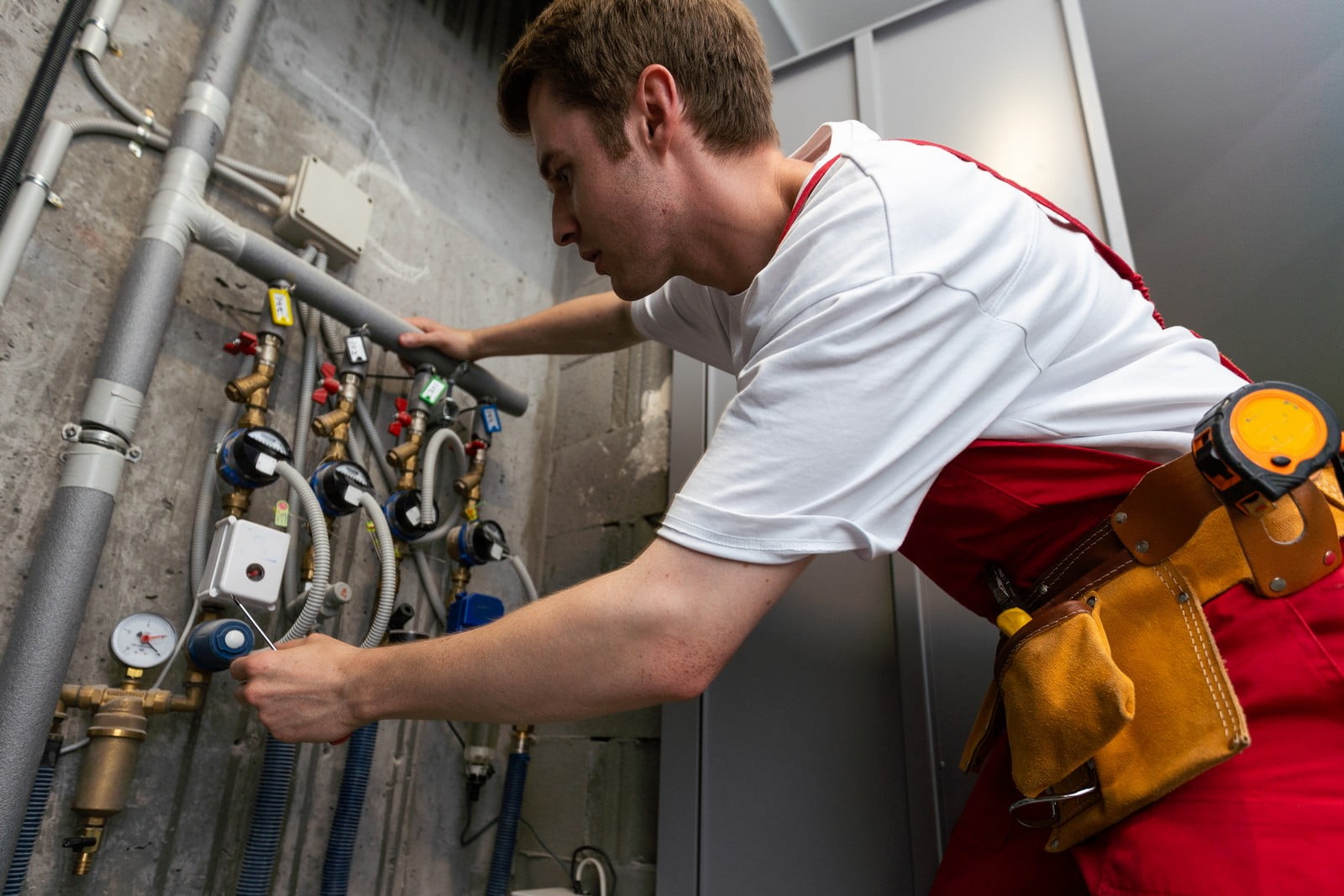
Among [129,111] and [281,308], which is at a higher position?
[129,111]

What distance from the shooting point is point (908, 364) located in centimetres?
59

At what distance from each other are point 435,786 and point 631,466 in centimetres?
67

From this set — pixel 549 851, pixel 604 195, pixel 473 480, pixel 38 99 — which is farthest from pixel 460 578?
pixel 38 99

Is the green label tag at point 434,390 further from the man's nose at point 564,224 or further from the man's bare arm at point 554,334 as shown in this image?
the man's nose at point 564,224

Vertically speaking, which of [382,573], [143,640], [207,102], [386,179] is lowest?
[143,640]

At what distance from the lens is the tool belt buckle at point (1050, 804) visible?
592 mm

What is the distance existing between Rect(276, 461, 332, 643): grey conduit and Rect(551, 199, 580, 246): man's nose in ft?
1.53

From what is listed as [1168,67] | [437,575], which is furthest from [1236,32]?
[437,575]

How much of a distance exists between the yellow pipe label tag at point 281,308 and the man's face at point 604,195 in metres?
0.47

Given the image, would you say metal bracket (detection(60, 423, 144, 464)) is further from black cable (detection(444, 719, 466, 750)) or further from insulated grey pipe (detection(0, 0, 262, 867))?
black cable (detection(444, 719, 466, 750))

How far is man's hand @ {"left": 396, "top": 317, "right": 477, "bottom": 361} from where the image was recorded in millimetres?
1299

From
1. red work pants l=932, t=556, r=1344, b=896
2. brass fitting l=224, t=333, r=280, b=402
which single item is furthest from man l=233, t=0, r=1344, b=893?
brass fitting l=224, t=333, r=280, b=402

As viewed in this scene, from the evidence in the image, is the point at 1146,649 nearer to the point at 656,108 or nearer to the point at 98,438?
the point at 656,108

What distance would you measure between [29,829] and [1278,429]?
123 centimetres
